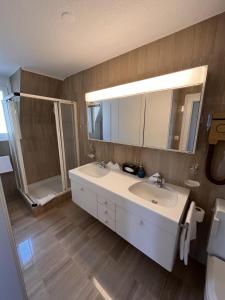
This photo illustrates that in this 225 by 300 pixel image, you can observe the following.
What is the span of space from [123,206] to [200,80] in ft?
4.28

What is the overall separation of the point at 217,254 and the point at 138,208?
0.73 meters

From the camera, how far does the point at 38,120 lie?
2662 millimetres

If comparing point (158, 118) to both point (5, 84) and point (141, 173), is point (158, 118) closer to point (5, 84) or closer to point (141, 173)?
point (141, 173)

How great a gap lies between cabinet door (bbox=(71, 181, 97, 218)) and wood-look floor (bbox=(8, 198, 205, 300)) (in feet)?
1.20

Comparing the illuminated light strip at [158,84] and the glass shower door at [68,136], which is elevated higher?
the illuminated light strip at [158,84]

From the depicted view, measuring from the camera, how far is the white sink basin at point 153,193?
1353 mm

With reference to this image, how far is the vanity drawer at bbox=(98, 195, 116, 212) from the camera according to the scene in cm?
138

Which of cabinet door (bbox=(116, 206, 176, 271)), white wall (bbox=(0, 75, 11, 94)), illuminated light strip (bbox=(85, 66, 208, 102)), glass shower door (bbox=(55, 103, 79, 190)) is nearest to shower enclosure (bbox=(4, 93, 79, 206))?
glass shower door (bbox=(55, 103, 79, 190))

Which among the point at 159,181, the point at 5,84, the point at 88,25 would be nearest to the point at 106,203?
the point at 159,181

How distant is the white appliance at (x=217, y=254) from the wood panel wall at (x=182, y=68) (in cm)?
22

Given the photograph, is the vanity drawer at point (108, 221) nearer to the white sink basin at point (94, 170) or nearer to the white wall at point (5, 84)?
the white sink basin at point (94, 170)

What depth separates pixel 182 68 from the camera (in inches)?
48.8

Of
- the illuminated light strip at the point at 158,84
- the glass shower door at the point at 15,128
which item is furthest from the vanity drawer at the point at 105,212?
the glass shower door at the point at 15,128

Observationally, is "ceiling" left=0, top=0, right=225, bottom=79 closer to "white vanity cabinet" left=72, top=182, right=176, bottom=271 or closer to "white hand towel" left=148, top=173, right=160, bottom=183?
"white hand towel" left=148, top=173, right=160, bottom=183
